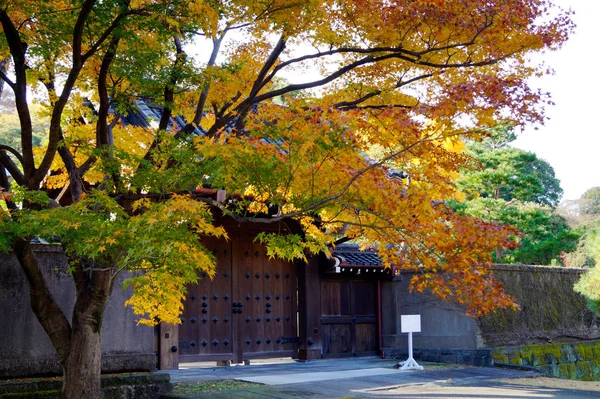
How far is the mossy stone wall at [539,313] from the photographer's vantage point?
1652 cm

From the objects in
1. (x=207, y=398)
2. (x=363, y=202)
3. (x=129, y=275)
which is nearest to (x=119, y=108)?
(x=129, y=275)

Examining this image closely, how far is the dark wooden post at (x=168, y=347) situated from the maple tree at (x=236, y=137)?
3140 mm

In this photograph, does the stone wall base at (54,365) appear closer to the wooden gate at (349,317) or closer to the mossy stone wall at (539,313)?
the wooden gate at (349,317)

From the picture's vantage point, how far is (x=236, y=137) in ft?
28.7

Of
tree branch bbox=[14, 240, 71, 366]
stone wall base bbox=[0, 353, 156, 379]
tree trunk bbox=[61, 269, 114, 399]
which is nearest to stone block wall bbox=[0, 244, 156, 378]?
stone wall base bbox=[0, 353, 156, 379]

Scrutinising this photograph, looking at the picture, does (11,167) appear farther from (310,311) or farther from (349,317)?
(349,317)

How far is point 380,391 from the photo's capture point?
1116cm

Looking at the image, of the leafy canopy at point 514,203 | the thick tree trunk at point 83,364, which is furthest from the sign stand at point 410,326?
the leafy canopy at point 514,203

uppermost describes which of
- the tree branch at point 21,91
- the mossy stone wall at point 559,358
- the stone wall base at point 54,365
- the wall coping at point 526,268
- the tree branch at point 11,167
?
the tree branch at point 21,91

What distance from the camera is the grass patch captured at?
10828mm

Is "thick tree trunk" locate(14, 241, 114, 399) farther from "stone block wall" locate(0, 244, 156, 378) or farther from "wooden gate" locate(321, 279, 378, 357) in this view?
"wooden gate" locate(321, 279, 378, 357)

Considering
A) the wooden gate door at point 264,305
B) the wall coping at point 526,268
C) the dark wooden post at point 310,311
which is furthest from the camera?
the wall coping at point 526,268

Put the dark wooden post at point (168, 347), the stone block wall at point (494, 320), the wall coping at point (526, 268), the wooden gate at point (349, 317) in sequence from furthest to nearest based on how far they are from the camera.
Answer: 1. the wall coping at point (526, 268)
2. the wooden gate at point (349, 317)
3. the stone block wall at point (494, 320)
4. the dark wooden post at point (168, 347)

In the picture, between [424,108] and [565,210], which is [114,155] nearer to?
[424,108]
